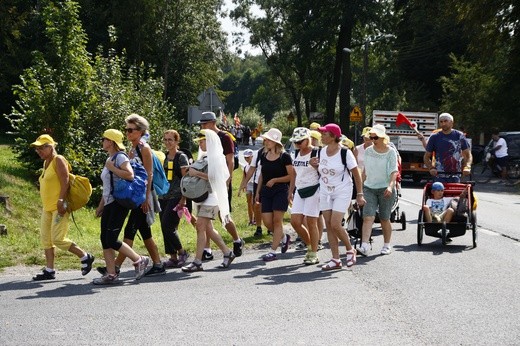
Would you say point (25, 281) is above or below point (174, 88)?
below

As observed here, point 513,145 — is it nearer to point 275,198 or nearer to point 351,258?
point 275,198

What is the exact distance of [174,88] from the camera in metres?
52.7

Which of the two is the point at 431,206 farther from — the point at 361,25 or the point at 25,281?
the point at 361,25

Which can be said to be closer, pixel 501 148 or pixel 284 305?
pixel 284 305

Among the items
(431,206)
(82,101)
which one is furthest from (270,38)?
(431,206)

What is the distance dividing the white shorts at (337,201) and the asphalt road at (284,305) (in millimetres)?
779

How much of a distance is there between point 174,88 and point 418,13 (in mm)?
16268

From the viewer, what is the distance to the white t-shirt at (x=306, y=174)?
11758 millimetres

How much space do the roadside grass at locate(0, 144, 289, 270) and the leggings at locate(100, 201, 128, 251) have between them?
1.69 m

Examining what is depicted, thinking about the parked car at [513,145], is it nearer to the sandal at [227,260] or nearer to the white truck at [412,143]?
the white truck at [412,143]

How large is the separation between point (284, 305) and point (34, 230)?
727cm

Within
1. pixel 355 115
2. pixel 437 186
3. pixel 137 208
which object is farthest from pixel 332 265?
pixel 355 115

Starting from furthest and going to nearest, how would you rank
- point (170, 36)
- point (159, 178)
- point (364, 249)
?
point (170, 36), point (364, 249), point (159, 178)

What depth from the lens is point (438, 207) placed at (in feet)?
43.3
